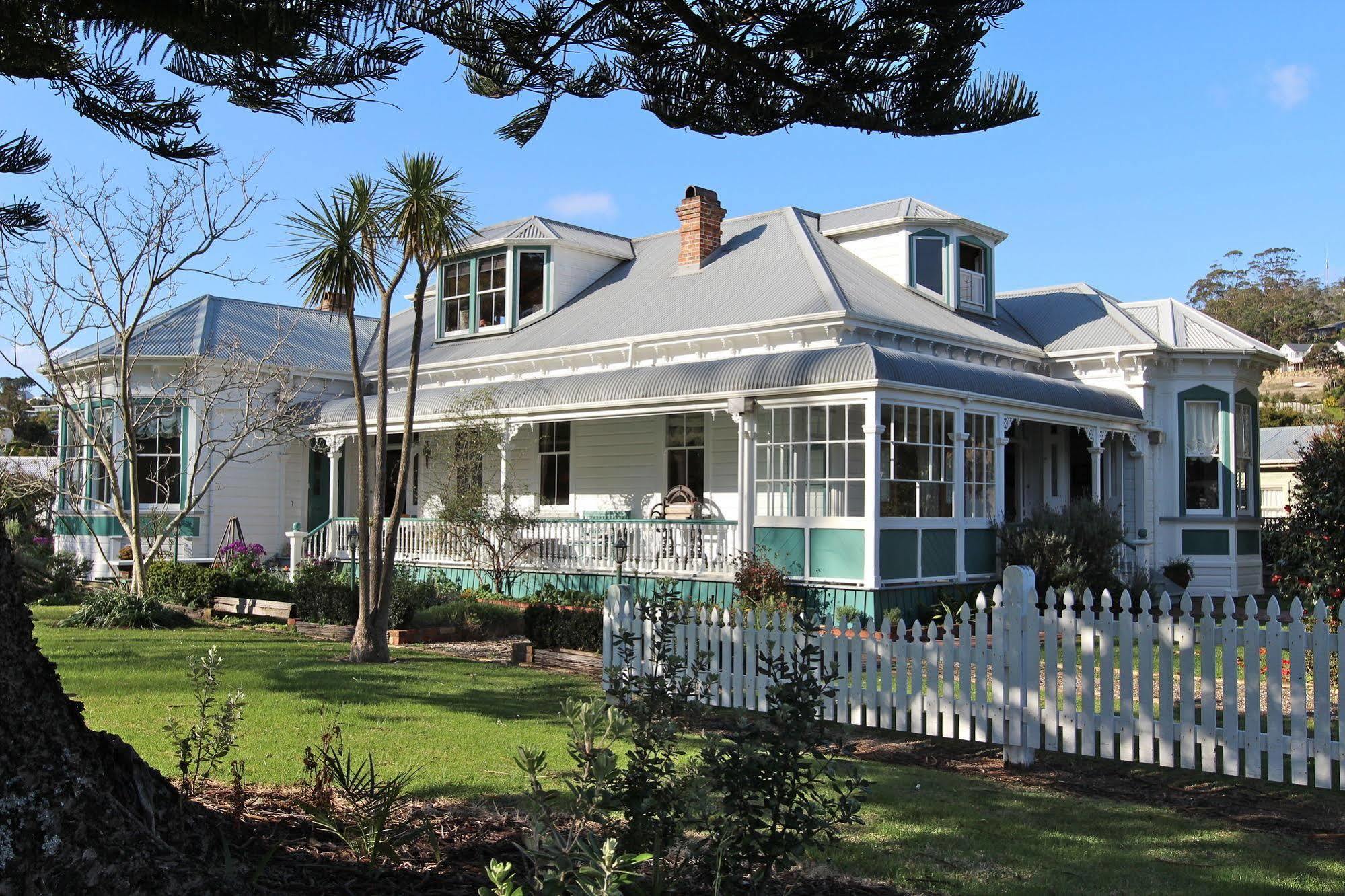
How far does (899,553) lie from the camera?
Result: 15.7m

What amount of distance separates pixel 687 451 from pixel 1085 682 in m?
12.8

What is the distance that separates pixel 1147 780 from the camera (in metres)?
8.07

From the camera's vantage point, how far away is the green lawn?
548 cm

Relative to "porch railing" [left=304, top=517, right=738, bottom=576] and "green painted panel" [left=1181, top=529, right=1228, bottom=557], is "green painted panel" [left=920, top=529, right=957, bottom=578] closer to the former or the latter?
"porch railing" [left=304, top=517, right=738, bottom=576]

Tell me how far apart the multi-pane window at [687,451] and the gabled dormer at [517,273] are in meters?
5.05

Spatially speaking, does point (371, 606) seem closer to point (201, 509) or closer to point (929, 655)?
point (929, 655)

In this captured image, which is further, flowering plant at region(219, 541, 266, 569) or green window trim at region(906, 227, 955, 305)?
green window trim at region(906, 227, 955, 305)

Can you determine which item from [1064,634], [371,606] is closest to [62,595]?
[371,606]

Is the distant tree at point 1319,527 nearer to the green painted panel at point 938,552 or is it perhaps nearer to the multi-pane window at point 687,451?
the green painted panel at point 938,552

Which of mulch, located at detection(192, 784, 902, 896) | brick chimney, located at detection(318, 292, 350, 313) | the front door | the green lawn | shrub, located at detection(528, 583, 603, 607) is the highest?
brick chimney, located at detection(318, 292, 350, 313)

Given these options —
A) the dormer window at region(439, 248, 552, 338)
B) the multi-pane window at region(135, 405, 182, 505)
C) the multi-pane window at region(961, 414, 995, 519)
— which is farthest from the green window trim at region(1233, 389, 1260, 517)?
the multi-pane window at region(135, 405, 182, 505)

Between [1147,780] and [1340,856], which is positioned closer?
[1340,856]

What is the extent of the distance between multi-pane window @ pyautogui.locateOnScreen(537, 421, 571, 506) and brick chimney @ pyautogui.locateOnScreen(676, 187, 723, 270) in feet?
13.9

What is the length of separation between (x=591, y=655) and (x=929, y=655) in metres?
4.61
